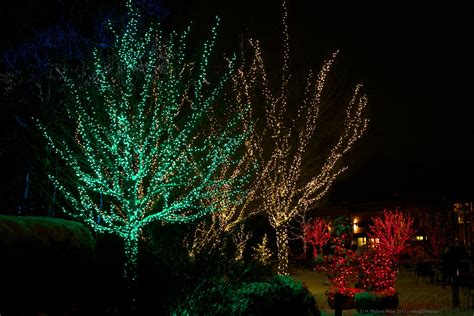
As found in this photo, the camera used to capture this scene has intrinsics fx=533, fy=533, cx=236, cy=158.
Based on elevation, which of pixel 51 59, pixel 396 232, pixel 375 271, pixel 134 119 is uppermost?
pixel 51 59

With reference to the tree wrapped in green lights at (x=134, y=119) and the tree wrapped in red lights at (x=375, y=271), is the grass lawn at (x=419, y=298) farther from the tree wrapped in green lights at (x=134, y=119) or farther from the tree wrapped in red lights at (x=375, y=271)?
the tree wrapped in green lights at (x=134, y=119)

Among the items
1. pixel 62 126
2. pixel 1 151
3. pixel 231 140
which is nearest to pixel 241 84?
pixel 231 140

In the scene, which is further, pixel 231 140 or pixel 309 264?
pixel 309 264

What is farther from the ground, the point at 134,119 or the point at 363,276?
the point at 134,119

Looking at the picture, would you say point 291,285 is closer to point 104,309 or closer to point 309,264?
point 104,309

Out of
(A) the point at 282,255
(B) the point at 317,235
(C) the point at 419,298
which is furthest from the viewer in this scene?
(B) the point at 317,235

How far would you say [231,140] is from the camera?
1284 centimetres

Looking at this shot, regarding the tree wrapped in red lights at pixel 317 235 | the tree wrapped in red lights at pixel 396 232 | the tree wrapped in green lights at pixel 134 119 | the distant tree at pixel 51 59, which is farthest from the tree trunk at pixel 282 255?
the tree wrapped in red lights at pixel 317 235

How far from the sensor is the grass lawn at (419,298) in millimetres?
10555

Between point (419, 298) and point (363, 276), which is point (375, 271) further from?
point (419, 298)

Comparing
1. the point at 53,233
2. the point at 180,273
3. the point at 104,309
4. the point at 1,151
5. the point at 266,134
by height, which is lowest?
the point at 104,309

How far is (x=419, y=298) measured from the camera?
13602mm

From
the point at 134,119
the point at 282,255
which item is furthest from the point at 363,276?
the point at 134,119

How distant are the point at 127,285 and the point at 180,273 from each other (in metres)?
0.63
